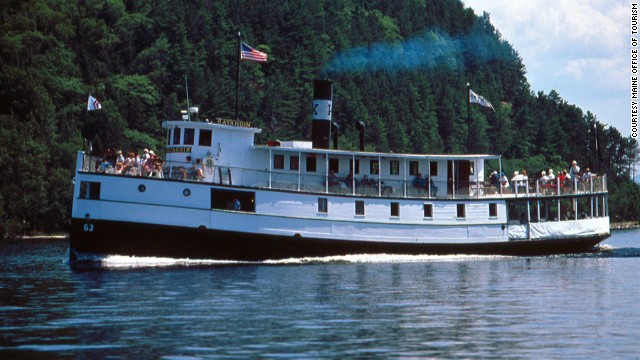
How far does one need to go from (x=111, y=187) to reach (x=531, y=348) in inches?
935

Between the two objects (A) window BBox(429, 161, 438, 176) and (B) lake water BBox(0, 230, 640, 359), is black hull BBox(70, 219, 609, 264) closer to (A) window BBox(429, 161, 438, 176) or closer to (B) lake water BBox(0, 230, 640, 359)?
(B) lake water BBox(0, 230, 640, 359)

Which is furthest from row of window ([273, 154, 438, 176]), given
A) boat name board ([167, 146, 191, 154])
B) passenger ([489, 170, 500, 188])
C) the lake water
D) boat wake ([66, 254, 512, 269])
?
the lake water

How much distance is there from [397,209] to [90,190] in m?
14.2

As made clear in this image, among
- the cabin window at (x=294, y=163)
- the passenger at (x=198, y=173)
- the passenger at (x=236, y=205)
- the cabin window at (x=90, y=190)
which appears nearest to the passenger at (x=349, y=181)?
the cabin window at (x=294, y=163)

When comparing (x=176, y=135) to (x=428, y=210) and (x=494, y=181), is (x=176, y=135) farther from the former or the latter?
(x=494, y=181)

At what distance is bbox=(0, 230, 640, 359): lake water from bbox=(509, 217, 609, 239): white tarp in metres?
6.82

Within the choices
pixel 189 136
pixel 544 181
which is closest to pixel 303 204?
pixel 189 136

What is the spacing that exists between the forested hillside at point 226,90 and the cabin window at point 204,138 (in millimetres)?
23763

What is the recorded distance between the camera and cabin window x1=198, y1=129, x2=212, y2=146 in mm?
46906

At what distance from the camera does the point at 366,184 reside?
49.4 meters

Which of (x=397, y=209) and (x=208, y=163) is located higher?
(x=208, y=163)

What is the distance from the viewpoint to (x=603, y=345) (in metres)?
23.5

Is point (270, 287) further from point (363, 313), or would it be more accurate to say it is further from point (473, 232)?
point (473, 232)

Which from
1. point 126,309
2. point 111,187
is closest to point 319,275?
point 111,187
